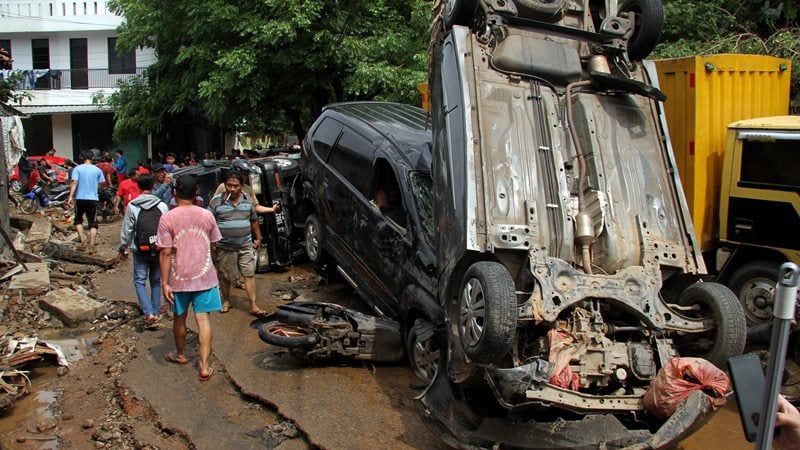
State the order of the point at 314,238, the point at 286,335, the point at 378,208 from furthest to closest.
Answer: the point at 314,238, the point at 378,208, the point at 286,335

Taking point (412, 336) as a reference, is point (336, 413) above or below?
below

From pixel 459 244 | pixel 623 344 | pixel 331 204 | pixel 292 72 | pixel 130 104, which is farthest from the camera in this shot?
pixel 130 104

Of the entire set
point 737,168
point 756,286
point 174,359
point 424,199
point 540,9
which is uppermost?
point 540,9

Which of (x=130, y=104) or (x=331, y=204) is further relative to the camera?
(x=130, y=104)

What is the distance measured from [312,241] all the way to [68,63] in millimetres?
24426

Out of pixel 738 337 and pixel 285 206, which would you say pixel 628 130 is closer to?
pixel 738 337

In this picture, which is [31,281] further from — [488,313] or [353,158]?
[488,313]

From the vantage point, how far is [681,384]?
3512 millimetres

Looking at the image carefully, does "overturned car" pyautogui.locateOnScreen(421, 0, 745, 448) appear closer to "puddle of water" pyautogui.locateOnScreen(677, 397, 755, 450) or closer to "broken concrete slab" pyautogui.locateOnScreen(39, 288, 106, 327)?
A: "puddle of water" pyautogui.locateOnScreen(677, 397, 755, 450)

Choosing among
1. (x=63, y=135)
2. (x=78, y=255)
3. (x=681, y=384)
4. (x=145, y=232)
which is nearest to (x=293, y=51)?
(x=78, y=255)

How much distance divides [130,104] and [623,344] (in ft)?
62.3

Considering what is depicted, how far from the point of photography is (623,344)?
152 inches

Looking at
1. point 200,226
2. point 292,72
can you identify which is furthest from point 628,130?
point 292,72

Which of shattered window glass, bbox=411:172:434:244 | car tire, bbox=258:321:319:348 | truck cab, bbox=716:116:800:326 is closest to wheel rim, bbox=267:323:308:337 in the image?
car tire, bbox=258:321:319:348
